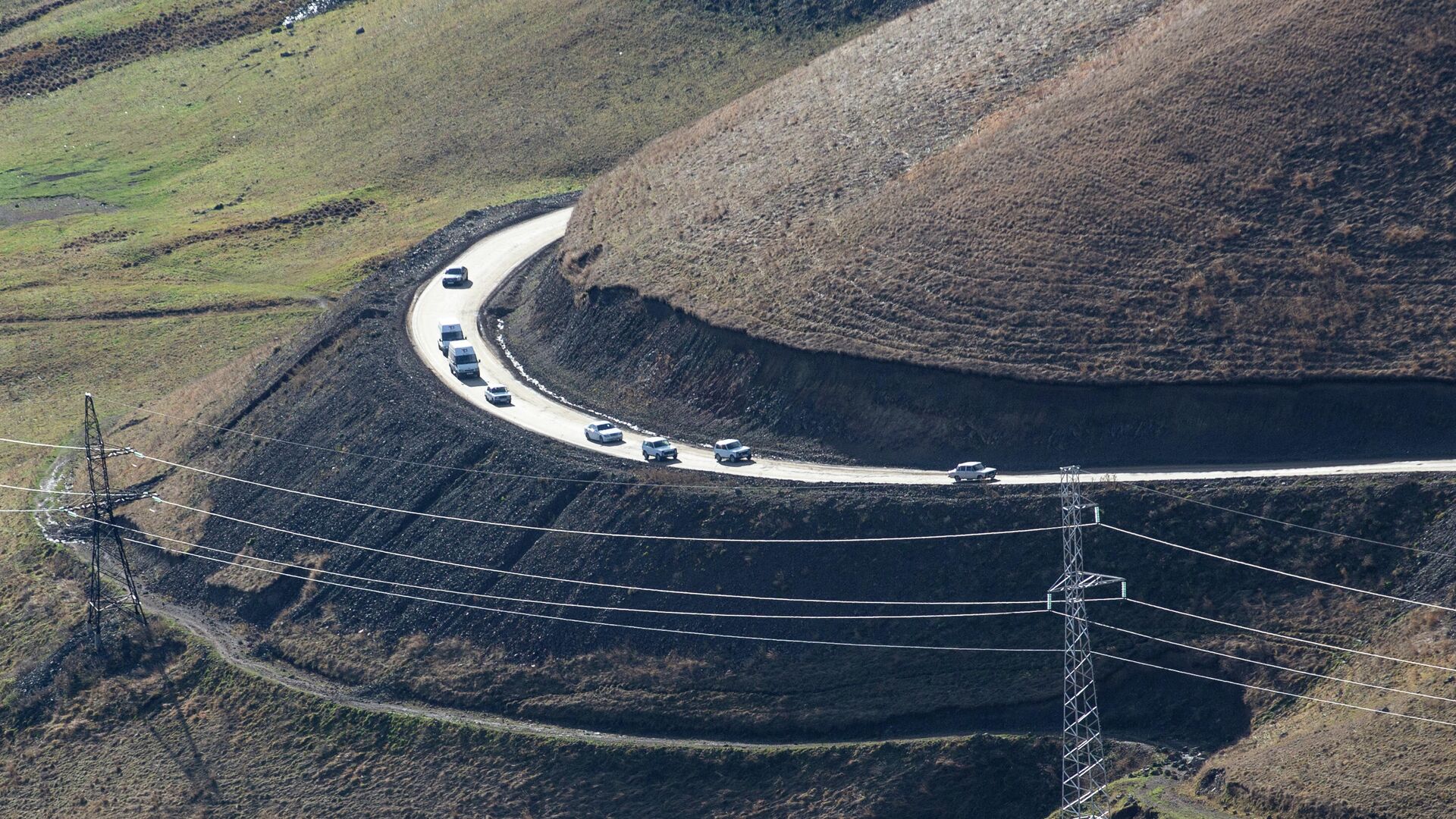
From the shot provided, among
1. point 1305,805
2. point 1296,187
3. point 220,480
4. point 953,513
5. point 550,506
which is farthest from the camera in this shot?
point 220,480

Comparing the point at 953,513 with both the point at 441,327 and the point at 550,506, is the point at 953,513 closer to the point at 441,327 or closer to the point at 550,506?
the point at 550,506

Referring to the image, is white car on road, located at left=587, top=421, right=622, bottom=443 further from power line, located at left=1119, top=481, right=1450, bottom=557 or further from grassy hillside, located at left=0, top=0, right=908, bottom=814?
power line, located at left=1119, top=481, right=1450, bottom=557

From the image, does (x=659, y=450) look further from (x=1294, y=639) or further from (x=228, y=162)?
(x=228, y=162)

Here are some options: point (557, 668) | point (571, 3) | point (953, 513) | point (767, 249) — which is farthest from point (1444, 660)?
point (571, 3)

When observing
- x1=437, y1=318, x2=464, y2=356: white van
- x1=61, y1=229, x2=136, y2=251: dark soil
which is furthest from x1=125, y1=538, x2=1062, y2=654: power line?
x1=61, y1=229, x2=136, y2=251: dark soil

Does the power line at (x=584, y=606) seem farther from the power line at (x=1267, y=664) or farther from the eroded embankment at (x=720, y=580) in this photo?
the power line at (x=1267, y=664)

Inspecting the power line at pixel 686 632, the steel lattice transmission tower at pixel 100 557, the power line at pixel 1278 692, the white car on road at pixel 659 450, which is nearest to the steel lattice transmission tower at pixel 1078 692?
the power line at pixel 1278 692
